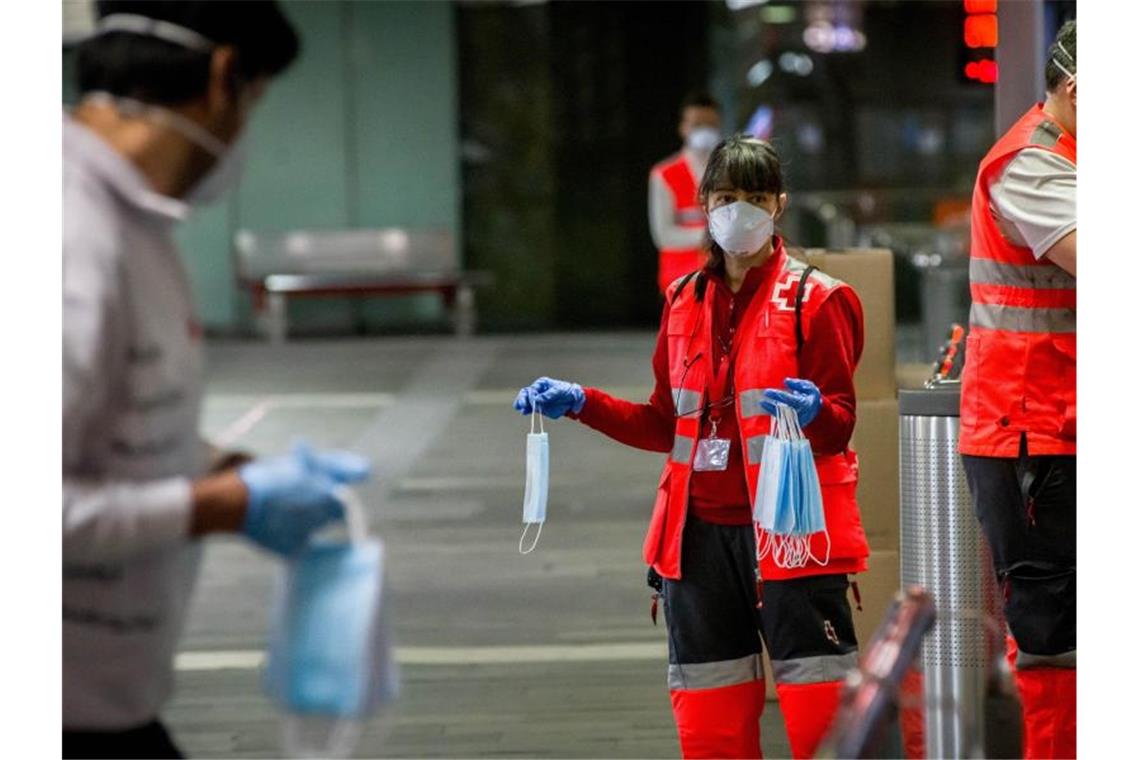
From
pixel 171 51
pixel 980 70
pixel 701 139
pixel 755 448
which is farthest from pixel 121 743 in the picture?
pixel 701 139

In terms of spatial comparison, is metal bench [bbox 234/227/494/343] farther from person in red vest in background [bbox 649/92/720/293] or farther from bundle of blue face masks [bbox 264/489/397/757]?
bundle of blue face masks [bbox 264/489/397/757]

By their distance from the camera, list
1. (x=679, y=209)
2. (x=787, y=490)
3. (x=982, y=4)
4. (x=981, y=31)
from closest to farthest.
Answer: (x=787, y=490), (x=982, y=4), (x=981, y=31), (x=679, y=209)

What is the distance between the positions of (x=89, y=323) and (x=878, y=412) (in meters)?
3.21

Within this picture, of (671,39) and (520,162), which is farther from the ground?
(671,39)

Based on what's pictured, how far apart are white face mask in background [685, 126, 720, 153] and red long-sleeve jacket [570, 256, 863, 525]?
658 cm

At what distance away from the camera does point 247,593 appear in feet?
21.6

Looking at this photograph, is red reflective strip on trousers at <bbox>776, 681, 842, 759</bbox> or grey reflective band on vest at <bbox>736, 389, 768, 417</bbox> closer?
grey reflective band on vest at <bbox>736, 389, 768, 417</bbox>

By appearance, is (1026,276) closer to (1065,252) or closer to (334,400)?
(1065,252)

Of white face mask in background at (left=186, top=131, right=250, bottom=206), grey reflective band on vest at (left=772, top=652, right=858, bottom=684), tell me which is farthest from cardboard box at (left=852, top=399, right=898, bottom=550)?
white face mask in background at (left=186, top=131, right=250, bottom=206)

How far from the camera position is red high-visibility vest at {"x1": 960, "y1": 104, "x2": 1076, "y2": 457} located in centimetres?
389

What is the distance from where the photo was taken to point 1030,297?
392cm

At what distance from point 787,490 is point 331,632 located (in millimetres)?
1224

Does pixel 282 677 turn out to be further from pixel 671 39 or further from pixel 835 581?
pixel 671 39
